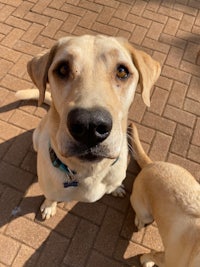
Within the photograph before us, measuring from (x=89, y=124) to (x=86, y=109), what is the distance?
0.11 meters

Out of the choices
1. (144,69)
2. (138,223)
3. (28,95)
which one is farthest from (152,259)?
(28,95)

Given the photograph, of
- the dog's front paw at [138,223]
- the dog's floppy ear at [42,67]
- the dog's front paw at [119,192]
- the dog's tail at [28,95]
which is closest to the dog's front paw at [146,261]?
the dog's front paw at [138,223]

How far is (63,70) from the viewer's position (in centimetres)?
250

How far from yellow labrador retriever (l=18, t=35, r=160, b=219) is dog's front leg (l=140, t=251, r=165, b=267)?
30.0 inches

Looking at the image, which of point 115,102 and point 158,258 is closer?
point 115,102

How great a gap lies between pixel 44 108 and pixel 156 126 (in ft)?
4.84

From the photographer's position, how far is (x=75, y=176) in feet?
9.23

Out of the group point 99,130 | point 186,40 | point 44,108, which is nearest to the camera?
point 99,130

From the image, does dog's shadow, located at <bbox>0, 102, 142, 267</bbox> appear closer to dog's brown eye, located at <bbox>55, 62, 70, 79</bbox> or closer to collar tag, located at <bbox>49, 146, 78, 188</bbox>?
collar tag, located at <bbox>49, 146, 78, 188</bbox>

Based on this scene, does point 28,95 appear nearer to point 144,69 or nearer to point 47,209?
point 47,209

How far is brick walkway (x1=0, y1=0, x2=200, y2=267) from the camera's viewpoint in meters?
3.46

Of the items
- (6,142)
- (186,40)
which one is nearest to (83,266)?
(6,142)

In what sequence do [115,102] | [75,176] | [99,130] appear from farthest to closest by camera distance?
[75,176]
[115,102]
[99,130]

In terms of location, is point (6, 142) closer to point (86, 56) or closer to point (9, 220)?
point (9, 220)
